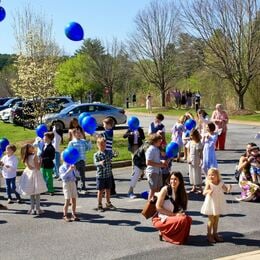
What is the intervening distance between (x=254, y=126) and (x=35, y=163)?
19.6 meters

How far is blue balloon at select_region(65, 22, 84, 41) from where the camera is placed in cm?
1097

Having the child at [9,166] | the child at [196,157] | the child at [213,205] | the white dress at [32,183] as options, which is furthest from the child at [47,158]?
the child at [213,205]

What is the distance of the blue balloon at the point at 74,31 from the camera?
1097 cm

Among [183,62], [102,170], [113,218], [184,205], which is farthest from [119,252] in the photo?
[183,62]

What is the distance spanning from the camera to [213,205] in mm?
7879

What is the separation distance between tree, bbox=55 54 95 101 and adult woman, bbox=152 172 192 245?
2048 inches

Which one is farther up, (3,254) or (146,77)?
(146,77)

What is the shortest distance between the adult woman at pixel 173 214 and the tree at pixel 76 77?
52.0m

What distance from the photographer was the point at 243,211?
31.8 ft

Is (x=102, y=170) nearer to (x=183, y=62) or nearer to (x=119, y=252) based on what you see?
(x=119, y=252)

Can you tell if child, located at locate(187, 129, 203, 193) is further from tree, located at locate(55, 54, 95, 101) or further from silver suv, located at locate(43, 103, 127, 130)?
tree, located at locate(55, 54, 95, 101)

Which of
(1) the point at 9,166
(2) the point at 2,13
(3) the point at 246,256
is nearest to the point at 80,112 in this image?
(2) the point at 2,13

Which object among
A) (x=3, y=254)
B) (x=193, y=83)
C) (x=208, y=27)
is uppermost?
(x=208, y=27)

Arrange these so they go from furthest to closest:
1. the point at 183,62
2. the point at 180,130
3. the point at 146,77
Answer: the point at 146,77
the point at 183,62
the point at 180,130
